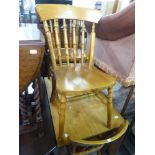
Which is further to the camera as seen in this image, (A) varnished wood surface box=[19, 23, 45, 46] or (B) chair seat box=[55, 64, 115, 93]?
(B) chair seat box=[55, 64, 115, 93]

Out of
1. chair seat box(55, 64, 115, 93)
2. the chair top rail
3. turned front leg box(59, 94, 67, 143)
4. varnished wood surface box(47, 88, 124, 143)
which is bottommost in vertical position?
varnished wood surface box(47, 88, 124, 143)

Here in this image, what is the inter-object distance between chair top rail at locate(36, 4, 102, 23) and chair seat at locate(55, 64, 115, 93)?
1.28 feet

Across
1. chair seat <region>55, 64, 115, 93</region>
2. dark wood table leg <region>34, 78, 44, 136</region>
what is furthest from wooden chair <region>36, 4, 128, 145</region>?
dark wood table leg <region>34, 78, 44, 136</region>

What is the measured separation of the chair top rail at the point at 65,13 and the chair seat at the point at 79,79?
39cm

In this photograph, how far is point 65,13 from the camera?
1196mm

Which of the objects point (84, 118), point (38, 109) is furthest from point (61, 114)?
point (84, 118)

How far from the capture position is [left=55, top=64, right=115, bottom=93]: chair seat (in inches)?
35.7

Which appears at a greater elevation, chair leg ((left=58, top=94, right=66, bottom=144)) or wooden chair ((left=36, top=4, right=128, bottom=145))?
wooden chair ((left=36, top=4, right=128, bottom=145))

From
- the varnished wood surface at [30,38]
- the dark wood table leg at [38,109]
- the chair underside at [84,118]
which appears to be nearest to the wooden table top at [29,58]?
the varnished wood surface at [30,38]

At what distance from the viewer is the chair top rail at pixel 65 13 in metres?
1.12

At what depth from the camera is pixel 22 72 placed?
75 centimetres

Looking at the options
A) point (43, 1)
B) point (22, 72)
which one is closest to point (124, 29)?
point (22, 72)

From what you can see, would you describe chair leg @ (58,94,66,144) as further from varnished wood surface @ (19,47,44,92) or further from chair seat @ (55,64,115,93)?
varnished wood surface @ (19,47,44,92)
